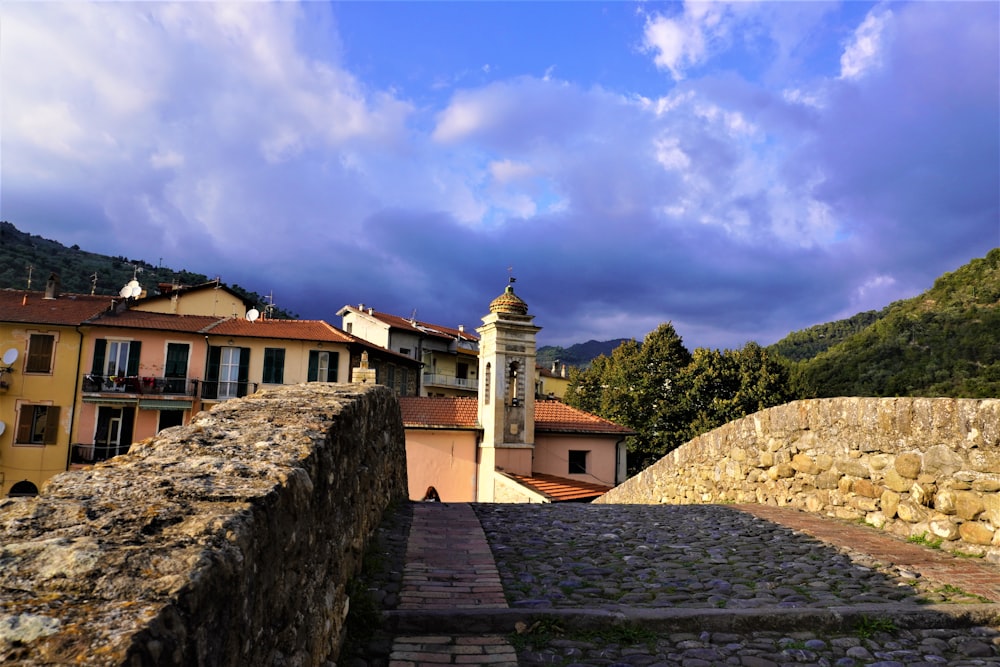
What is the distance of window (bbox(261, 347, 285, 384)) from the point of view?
29.1 meters

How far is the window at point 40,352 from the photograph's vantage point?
87.5ft

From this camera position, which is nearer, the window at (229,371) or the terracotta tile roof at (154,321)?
the terracotta tile roof at (154,321)

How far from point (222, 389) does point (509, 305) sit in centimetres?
1437

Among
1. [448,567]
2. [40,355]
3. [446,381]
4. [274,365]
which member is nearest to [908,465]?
[448,567]

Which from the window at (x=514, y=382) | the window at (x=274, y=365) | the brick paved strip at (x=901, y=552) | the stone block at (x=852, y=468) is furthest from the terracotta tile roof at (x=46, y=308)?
the stone block at (x=852, y=468)

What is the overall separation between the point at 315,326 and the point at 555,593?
28994mm

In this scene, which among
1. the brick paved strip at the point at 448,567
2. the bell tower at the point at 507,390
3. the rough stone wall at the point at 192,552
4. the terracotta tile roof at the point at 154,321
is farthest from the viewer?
the terracotta tile roof at the point at 154,321

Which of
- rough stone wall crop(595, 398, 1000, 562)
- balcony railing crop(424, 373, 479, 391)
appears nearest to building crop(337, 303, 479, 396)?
balcony railing crop(424, 373, 479, 391)

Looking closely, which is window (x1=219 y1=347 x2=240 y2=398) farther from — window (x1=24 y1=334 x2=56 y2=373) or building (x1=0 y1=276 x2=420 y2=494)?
window (x1=24 y1=334 x2=56 y2=373)

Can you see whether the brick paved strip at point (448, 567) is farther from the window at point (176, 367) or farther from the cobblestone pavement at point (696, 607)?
the window at point (176, 367)

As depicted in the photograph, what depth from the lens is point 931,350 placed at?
1303 inches

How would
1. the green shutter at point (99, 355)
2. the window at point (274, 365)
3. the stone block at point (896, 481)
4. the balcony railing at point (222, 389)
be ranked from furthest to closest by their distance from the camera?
the window at point (274, 365) → the balcony railing at point (222, 389) → the green shutter at point (99, 355) → the stone block at point (896, 481)

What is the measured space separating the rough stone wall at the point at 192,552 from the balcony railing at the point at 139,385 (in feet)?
89.3

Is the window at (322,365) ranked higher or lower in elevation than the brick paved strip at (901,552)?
higher
